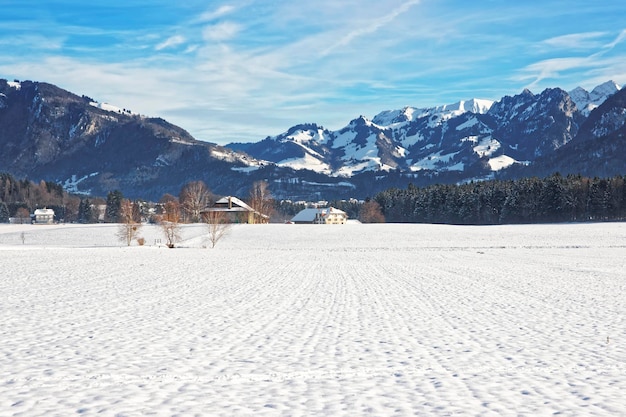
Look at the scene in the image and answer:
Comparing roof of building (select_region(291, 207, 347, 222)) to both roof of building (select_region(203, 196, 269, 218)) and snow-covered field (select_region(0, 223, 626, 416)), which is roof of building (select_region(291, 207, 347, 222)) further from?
snow-covered field (select_region(0, 223, 626, 416))

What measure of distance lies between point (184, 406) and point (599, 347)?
446 inches

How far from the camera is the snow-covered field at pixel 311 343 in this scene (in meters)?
10.0

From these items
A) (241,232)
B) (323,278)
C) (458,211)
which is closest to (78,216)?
(241,232)

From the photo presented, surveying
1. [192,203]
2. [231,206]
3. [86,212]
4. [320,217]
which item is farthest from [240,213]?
[86,212]

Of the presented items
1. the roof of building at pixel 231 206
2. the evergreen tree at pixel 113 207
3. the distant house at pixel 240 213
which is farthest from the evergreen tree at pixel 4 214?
the distant house at pixel 240 213

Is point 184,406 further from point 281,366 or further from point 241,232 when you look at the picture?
point 241,232

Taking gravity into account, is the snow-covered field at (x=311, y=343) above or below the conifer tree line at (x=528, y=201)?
below

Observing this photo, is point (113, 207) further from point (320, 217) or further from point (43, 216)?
point (320, 217)

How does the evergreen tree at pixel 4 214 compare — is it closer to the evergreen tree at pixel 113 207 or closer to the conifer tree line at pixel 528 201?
the evergreen tree at pixel 113 207

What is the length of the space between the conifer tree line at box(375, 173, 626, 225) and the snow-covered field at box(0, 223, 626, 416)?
258ft

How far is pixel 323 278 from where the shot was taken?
3406cm

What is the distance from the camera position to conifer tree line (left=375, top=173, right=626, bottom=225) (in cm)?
10675

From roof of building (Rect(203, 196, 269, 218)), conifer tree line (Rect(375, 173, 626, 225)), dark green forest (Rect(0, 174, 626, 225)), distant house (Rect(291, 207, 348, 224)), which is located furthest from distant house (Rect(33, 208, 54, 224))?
conifer tree line (Rect(375, 173, 626, 225))

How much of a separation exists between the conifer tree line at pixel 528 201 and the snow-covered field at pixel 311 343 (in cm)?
7879
